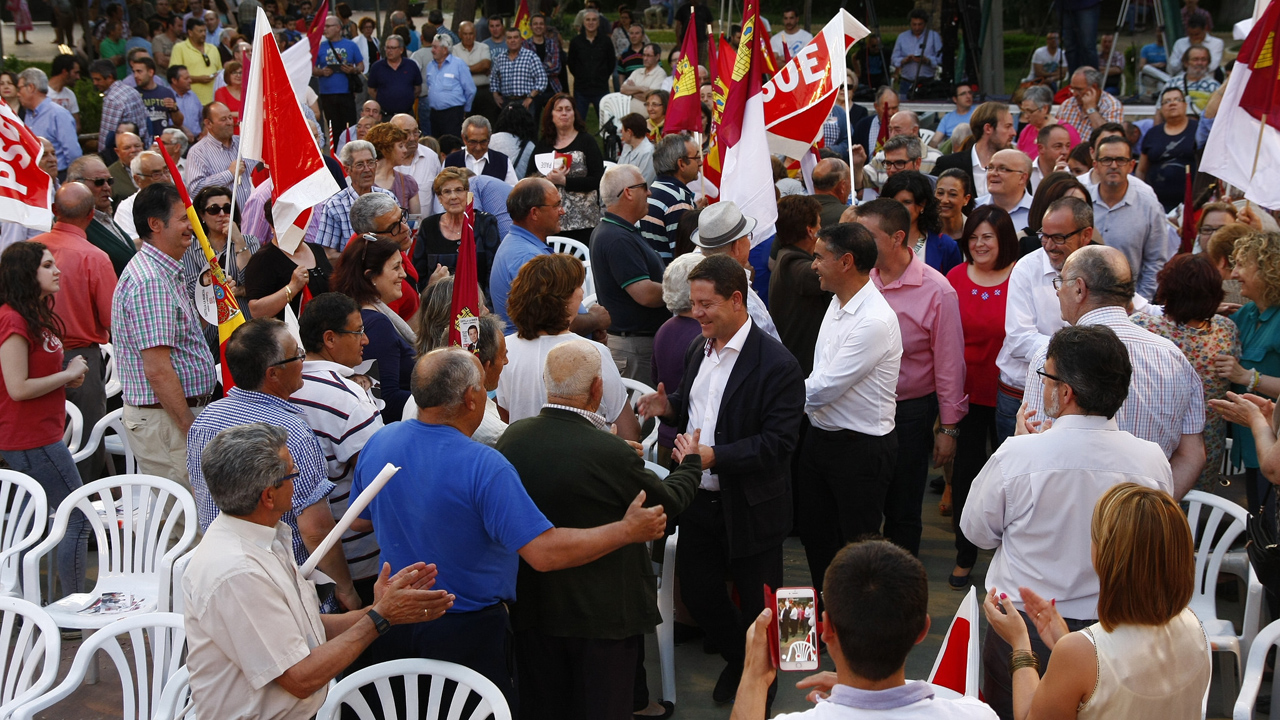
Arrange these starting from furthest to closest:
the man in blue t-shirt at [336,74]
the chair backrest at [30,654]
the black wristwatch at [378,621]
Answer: the man in blue t-shirt at [336,74] < the chair backrest at [30,654] < the black wristwatch at [378,621]

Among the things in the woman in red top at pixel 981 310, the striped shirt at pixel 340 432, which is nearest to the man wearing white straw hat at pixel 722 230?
the woman in red top at pixel 981 310

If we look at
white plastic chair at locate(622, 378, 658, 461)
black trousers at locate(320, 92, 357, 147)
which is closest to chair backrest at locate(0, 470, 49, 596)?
white plastic chair at locate(622, 378, 658, 461)

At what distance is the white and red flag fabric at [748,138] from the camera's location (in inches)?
242

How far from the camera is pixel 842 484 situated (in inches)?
191

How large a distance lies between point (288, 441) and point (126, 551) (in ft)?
5.68

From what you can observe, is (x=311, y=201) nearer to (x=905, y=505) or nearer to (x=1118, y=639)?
(x=905, y=505)

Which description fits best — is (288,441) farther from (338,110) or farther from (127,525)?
(338,110)

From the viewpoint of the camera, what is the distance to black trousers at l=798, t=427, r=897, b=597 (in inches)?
190

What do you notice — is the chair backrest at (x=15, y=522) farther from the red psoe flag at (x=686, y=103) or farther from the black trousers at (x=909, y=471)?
the red psoe flag at (x=686, y=103)

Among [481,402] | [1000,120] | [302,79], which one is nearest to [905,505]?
[481,402]

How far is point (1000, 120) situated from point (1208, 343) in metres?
4.43

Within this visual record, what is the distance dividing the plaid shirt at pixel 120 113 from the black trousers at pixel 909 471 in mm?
9812

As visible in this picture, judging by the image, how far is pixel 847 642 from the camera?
2262mm

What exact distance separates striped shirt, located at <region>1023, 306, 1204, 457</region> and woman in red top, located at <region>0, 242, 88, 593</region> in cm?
442
